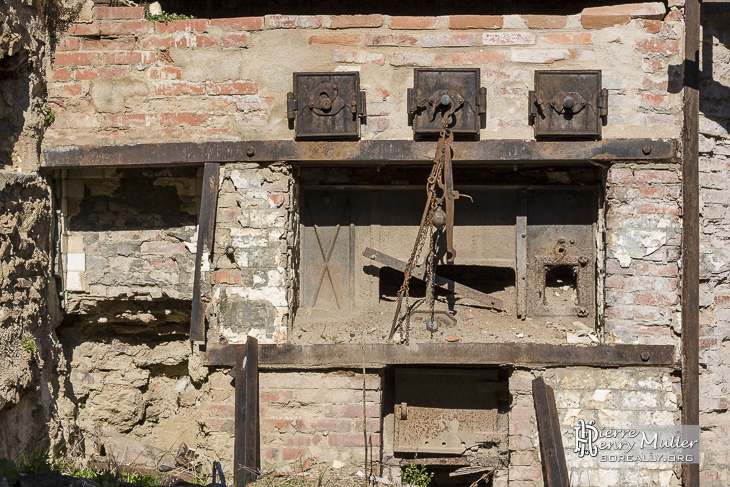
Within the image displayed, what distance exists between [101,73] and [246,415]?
213cm

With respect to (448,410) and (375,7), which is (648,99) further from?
(448,410)

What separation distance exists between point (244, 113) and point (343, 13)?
0.86 meters

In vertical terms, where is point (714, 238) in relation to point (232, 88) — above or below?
below

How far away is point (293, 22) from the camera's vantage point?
398 centimetres

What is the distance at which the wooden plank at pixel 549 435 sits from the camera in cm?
365

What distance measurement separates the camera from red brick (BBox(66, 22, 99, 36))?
13.3ft

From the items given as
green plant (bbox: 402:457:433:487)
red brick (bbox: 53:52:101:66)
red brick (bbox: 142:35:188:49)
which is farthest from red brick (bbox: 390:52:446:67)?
green plant (bbox: 402:457:433:487)

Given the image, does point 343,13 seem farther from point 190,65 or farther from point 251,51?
point 190,65

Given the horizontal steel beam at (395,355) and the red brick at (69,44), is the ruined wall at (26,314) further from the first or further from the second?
the horizontal steel beam at (395,355)

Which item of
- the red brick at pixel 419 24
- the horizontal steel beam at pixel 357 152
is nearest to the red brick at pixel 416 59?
the red brick at pixel 419 24

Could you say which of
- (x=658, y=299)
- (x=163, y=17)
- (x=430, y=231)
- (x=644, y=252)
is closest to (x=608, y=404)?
(x=658, y=299)

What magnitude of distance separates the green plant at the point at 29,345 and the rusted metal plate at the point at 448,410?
2.19 metres

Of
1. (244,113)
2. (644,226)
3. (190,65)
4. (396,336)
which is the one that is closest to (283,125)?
(244,113)

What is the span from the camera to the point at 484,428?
454cm
